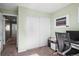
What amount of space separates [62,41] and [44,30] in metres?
0.39

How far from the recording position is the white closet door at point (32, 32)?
1271 mm

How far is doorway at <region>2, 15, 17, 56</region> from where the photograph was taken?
4.06ft

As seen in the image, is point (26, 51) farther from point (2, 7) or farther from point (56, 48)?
point (2, 7)

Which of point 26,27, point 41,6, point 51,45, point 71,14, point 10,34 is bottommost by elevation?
point 51,45

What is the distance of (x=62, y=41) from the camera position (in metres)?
1.36

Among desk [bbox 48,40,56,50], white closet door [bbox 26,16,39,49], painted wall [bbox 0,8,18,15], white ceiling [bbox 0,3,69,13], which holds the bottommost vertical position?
desk [bbox 48,40,56,50]

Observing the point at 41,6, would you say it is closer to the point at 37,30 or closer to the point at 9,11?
the point at 37,30

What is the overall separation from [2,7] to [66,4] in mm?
1057

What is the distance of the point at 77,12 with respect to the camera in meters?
1.16

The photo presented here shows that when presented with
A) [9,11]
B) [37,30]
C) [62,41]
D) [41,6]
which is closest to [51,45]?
[62,41]

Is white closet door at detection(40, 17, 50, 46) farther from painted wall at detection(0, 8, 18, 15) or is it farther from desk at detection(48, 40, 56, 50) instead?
painted wall at detection(0, 8, 18, 15)

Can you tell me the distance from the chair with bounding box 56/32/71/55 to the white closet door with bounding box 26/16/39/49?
382 mm

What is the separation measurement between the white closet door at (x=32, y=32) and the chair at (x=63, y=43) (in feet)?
1.25

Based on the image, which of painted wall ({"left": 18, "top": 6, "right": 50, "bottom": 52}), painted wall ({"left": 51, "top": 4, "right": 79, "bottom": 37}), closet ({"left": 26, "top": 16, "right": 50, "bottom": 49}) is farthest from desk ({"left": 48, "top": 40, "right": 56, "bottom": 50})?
painted wall ({"left": 51, "top": 4, "right": 79, "bottom": 37})
